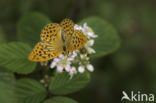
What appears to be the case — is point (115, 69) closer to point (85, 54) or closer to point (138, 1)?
point (138, 1)

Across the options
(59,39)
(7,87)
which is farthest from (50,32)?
(7,87)

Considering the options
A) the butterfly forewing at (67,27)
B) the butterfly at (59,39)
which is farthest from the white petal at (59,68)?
the butterfly forewing at (67,27)

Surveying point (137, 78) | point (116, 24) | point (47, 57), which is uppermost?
point (116, 24)

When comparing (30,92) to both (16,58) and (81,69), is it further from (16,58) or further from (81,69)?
(81,69)

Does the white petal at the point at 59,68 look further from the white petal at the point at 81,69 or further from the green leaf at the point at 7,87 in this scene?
the green leaf at the point at 7,87

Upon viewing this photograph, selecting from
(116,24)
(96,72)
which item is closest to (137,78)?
(96,72)

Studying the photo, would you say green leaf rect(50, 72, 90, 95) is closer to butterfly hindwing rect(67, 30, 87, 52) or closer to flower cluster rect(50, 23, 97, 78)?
flower cluster rect(50, 23, 97, 78)
